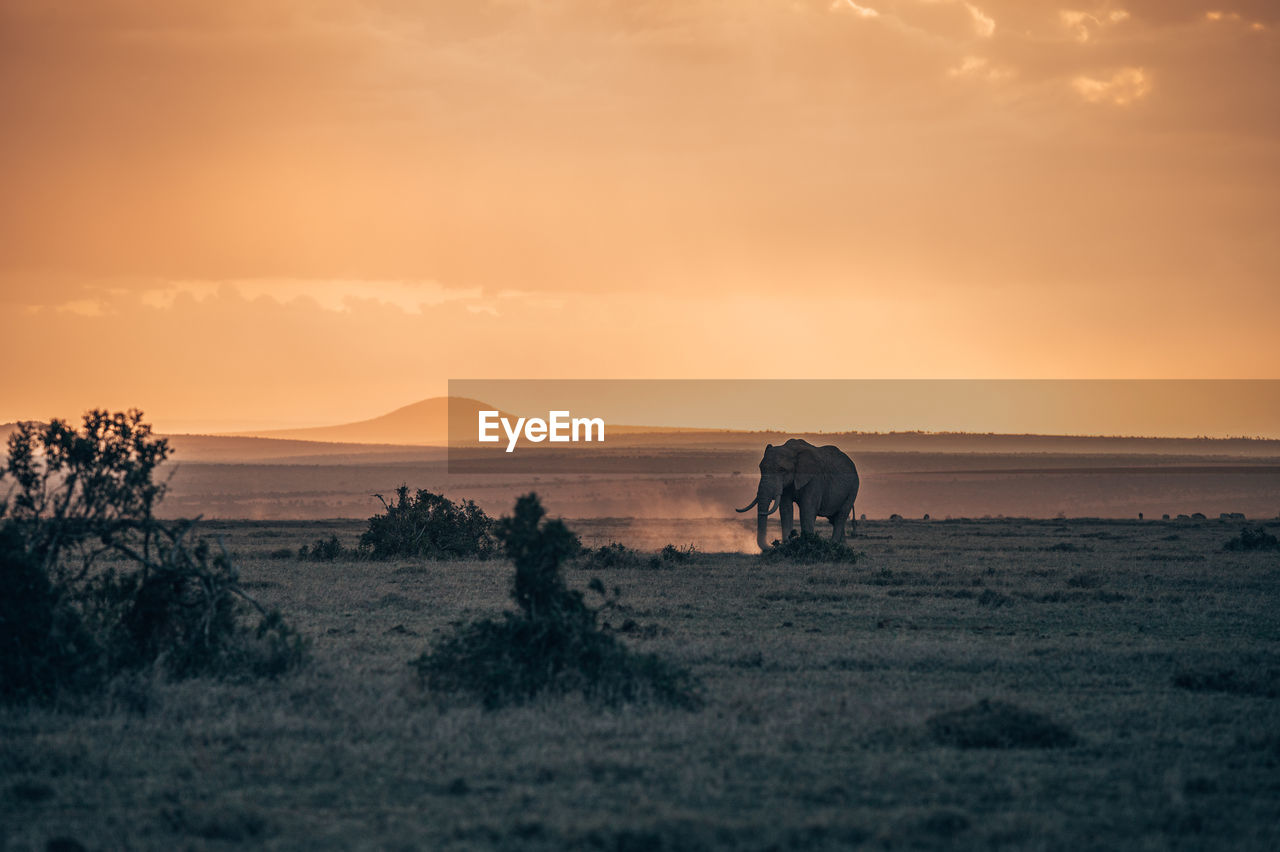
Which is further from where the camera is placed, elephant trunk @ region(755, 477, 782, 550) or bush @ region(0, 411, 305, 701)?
elephant trunk @ region(755, 477, 782, 550)

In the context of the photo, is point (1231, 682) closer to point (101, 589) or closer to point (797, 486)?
point (101, 589)

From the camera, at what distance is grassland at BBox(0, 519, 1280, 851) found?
28.3 ft

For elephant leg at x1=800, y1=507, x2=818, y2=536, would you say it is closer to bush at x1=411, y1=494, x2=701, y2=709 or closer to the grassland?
the grassland

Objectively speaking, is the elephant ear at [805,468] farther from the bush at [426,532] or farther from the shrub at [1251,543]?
the shrub at [1251,543]

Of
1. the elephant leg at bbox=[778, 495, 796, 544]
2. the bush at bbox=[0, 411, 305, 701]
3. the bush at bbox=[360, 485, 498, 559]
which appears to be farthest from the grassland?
the elephant leg at bbox=[778, 495, 796, 544]

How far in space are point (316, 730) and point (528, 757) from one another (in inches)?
93.5

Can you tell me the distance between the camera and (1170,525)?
52938 millimetres

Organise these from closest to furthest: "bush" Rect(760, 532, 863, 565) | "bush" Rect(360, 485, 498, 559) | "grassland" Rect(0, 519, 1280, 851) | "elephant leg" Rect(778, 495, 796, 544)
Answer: "grassland" Rect(0, 519, 1280, 851) → "bush" Rect(760, 532, 863, 565) → "bush" Rect(360, 485, 498, 559) → "elephant leg" Rect(778, 495, 796, 544)

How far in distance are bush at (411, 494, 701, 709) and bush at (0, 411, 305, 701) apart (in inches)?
94.4

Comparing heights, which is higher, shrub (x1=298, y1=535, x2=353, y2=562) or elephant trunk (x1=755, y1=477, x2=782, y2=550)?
elephant trunk (x1=755, y1=477, x2=782, y2=550)

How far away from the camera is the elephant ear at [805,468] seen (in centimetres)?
3800

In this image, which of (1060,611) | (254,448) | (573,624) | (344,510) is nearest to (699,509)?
(344,510)

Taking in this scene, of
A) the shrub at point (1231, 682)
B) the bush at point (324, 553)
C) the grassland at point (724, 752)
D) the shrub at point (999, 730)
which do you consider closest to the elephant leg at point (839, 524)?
the bush at point (324, 553)

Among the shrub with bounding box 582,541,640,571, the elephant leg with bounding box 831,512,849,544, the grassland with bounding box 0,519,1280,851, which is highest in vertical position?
the elephant leg with bounding box 831,512,849,544
